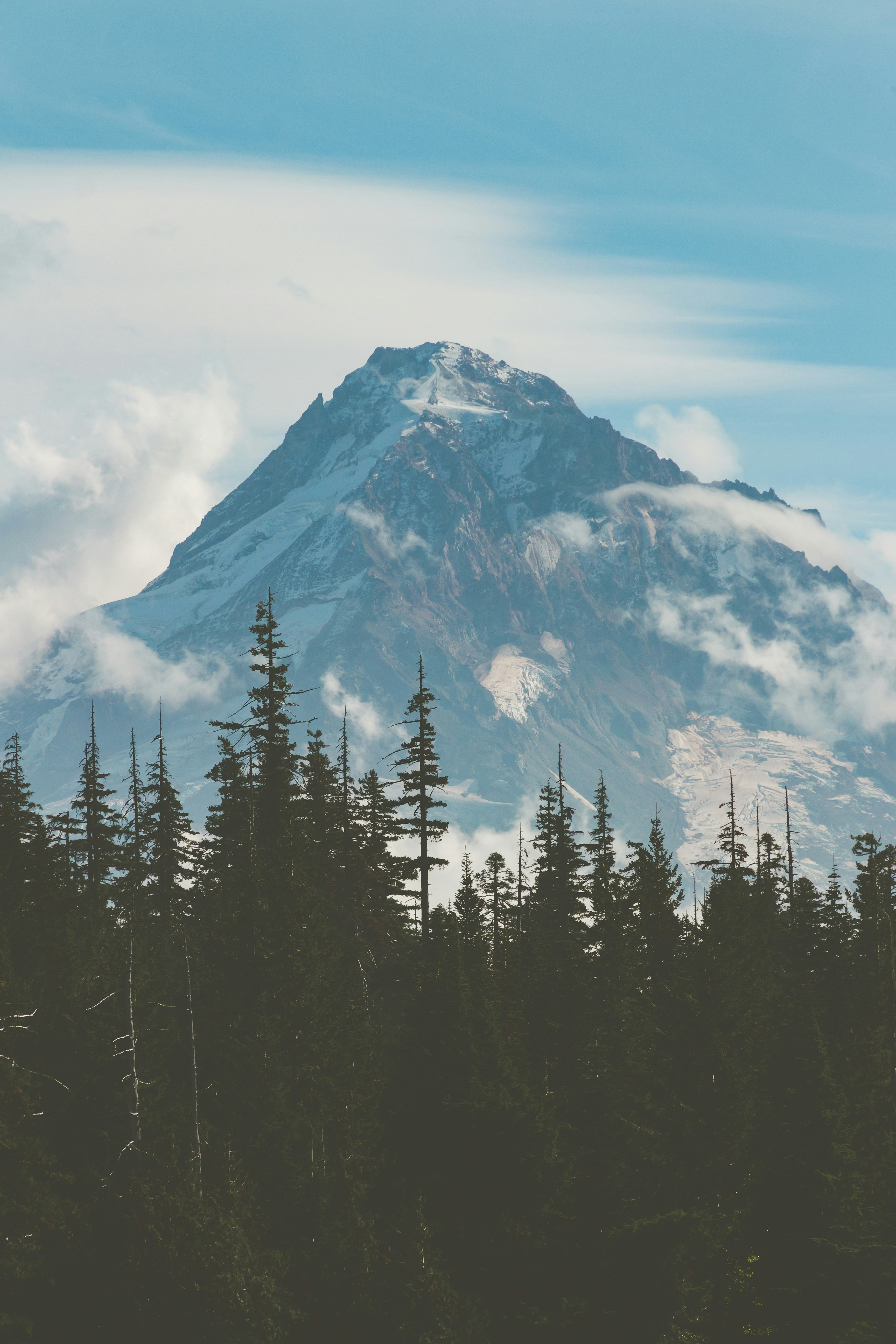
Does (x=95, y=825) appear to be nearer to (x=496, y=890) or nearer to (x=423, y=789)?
(x=423, y=789)

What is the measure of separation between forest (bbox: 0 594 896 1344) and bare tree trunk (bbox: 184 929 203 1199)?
8.7 inches

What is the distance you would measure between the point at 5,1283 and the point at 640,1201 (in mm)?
15973

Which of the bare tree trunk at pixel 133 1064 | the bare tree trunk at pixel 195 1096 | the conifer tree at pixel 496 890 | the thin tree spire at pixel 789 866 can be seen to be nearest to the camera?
the bare tree trunk at pixel 133 1064

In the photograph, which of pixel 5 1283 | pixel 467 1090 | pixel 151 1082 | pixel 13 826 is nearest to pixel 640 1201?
pixel 467 1090

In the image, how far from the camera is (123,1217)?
29.4 m

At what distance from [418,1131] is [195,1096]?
8213mm

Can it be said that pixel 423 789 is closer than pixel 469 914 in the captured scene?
No

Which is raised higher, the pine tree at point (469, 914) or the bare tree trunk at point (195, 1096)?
the pine tree at point (469, 914)

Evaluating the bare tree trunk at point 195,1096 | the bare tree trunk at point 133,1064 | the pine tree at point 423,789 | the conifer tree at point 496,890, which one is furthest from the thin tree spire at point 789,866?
the bare tree trunk at point 133,1064

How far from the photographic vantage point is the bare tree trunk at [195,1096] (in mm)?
29953

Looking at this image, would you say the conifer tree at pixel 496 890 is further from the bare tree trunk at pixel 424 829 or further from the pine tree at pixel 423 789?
the pine tree at pixel 423 789

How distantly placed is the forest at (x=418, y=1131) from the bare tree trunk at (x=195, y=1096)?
0.22 meters

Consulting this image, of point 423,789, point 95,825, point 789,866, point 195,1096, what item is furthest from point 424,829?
point 789,866

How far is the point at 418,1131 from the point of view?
120ft
